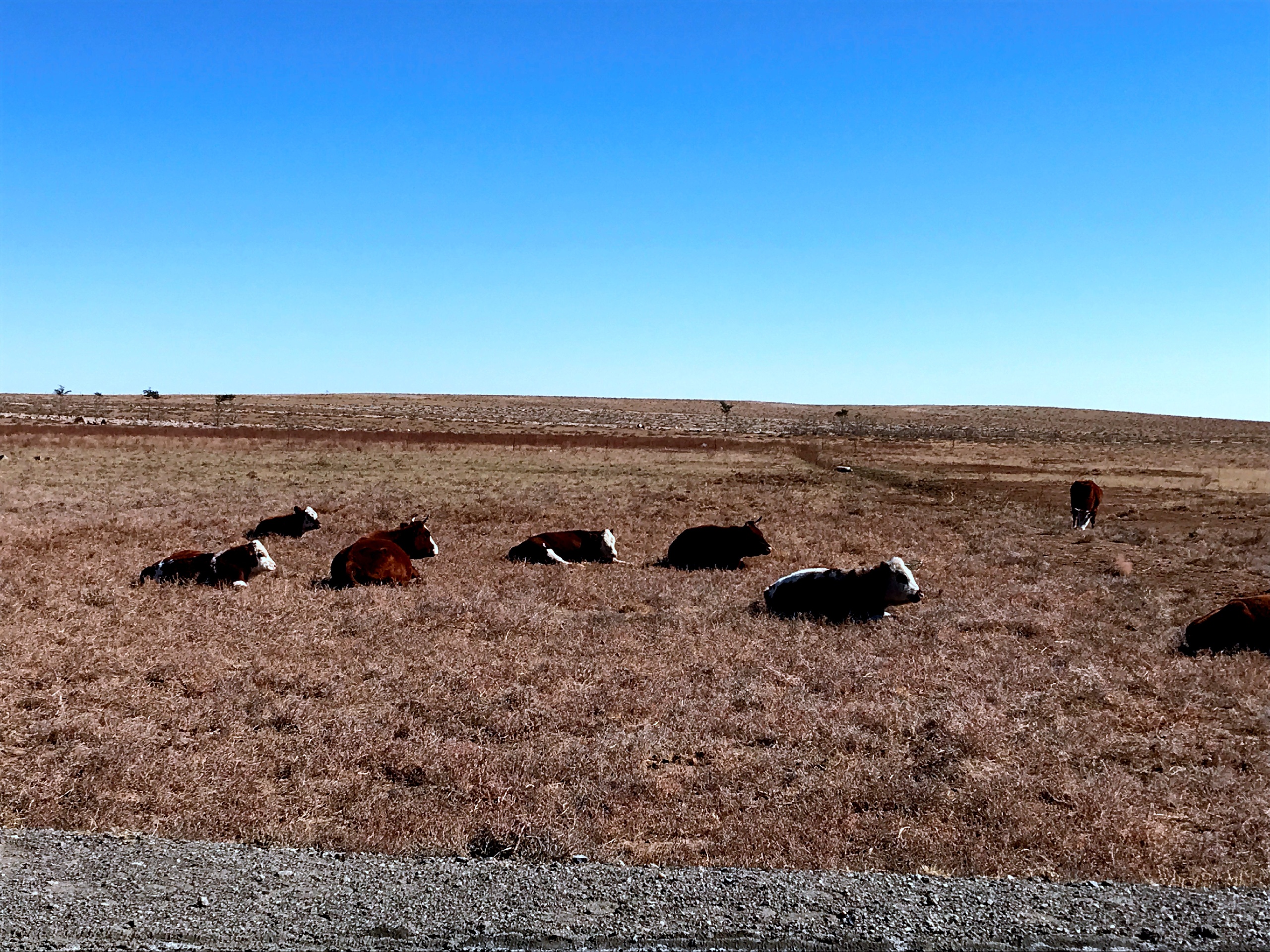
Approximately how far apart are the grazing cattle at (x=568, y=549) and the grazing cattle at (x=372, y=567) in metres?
2.12

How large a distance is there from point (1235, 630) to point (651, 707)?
6.23 metres

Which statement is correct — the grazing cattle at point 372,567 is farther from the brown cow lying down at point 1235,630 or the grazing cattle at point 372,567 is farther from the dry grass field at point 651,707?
the brown cow lying down at point 1235,630

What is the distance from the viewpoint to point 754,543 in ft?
48.6

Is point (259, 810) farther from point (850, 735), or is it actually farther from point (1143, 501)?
point (1143, 501)

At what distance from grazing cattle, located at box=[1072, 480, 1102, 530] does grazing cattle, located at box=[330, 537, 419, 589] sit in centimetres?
1431

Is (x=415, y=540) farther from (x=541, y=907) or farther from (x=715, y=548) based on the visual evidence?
(x=541, y=907)

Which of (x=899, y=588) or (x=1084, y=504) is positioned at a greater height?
(x=1084, y=504)

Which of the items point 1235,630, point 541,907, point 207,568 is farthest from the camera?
point 207,568

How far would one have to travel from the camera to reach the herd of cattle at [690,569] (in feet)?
31.2

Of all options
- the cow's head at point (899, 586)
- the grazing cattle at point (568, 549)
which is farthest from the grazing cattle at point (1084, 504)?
the grazing cattle at point (568, 549)

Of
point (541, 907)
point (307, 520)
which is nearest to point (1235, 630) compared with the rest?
point (541, 907)

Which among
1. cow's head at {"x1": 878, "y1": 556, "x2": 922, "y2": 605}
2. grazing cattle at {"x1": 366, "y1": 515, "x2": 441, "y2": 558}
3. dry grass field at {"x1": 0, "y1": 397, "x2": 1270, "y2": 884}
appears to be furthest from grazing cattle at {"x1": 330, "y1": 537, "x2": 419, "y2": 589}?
cow's head at {"x1": 878, "y1": 556, "x2": 922, "y2": 605}

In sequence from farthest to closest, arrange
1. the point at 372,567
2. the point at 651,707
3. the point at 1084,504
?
1. the point at 1084,504
2. the point at 372,567
3. the point at 651,707

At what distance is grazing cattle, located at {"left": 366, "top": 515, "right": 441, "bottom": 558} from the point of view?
14.7 m
